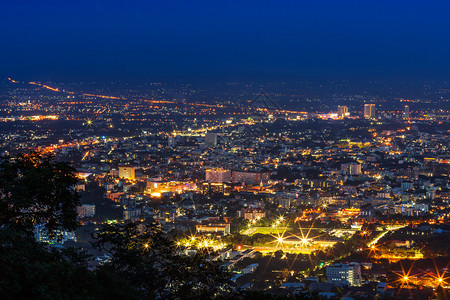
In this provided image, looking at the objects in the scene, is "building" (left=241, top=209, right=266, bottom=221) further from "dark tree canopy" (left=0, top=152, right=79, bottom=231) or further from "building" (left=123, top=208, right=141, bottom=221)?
"dark tree canopy" (left=0, top=152, right=79, bottom=231)

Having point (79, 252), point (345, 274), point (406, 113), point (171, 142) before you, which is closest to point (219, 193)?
point (345, 274)

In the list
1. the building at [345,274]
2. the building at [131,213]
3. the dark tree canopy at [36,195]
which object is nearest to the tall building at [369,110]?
the building at [131,213]

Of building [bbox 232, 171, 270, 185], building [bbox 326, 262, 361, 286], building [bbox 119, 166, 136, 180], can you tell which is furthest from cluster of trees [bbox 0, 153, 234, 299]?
building [bbox 119, 166, 136, 180]

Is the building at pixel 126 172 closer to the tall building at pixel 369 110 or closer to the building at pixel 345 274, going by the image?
the building at pixel 345 274

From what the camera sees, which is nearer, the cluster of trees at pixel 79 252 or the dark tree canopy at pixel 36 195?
the cluster of trees at pixel 79 252

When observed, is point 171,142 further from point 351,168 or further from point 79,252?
point 79,252
